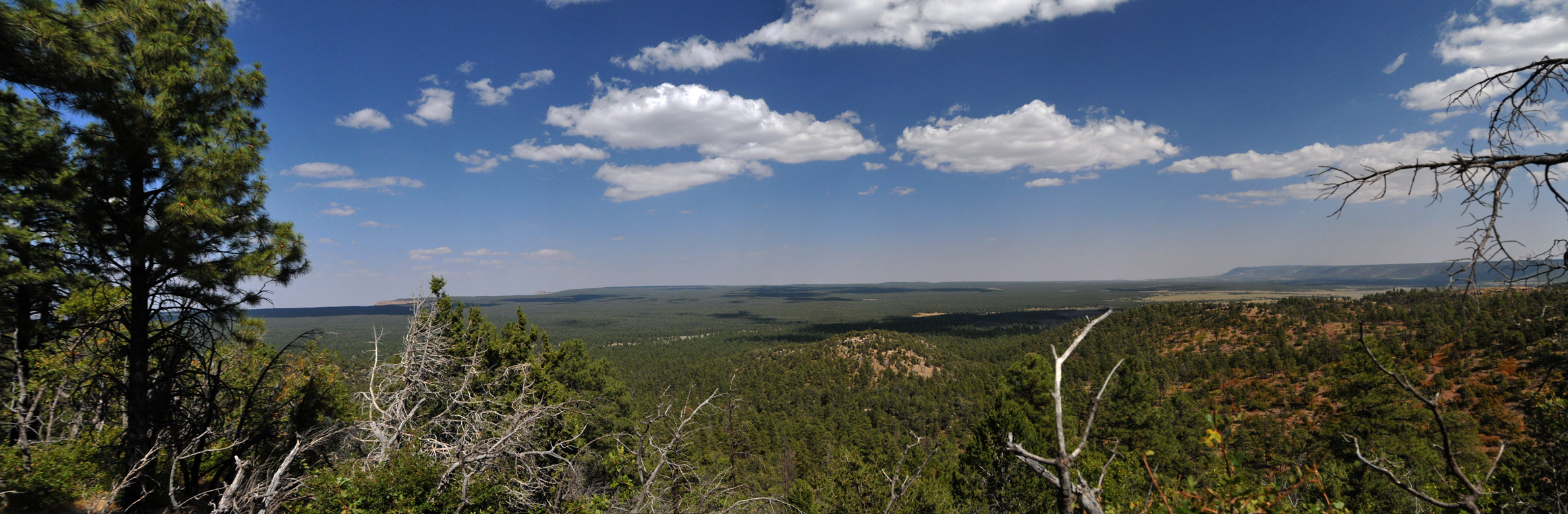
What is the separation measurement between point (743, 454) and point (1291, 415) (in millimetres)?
39259

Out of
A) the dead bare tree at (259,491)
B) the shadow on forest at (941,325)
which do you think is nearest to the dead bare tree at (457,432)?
the dead bare tree at (259,491)

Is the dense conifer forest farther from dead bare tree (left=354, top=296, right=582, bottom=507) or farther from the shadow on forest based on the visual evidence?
the shadow on forest

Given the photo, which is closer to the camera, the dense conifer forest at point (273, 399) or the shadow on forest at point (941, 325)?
the dense conifer forest at point (273, 399)

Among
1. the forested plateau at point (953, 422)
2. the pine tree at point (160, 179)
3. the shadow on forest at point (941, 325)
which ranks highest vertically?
the pine tree at point (160, 179)

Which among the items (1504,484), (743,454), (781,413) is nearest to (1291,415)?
(1504,484)

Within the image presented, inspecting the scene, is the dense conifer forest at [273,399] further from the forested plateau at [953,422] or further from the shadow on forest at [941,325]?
the shadow on forest at [941,325]

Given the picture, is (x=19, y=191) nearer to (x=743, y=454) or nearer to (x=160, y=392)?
(x=160, y=392)

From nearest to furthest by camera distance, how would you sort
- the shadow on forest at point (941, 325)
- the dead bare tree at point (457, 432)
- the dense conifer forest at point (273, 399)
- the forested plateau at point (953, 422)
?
the dense conifer forest at point (273, 399) → the forested plateau at point (953, 422) → the dead bare tree at point (457, 432) → the shadow on forest at point (941, 325)

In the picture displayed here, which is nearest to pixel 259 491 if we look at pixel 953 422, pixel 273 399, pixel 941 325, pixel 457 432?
pixel 457 432

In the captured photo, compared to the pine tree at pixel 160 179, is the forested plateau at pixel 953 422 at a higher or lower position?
lower

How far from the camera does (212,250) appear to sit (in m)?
8.40

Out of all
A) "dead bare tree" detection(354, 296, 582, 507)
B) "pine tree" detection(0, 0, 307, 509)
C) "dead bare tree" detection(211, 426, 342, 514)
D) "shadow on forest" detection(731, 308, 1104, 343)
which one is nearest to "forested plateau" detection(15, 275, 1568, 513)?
"dead bare tree" detection(354, 296, 582, 507)

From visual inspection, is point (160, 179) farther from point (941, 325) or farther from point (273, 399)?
point (941, 325)

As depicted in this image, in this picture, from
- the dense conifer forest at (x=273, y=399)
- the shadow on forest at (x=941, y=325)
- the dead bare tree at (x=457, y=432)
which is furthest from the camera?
the shadow on forest at (x=941, y=325)
